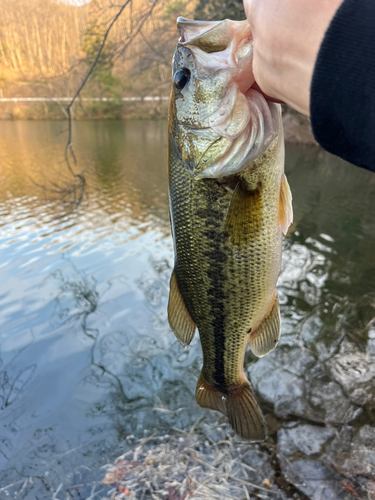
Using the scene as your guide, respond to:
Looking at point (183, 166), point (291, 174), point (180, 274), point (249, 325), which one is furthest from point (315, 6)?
point (291, 174)

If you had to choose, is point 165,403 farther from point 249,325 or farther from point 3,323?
point 3,323

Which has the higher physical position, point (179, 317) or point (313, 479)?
point (179, 317)

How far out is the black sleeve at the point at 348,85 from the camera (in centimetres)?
73

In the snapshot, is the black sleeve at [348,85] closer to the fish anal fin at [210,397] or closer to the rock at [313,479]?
the fish anal fin at [210,397]

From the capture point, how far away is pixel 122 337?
4.84 m

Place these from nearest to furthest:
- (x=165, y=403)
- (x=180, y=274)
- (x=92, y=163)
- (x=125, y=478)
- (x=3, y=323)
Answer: (x=180, y=274) → (x=125, y=478) → (x=165, y=403) → (x=3, y=323) → (x=92, y=163)

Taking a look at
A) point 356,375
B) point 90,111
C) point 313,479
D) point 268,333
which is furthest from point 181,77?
point 90,111

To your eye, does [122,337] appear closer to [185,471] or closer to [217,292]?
[185,471]

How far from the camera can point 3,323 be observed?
5.20 meters

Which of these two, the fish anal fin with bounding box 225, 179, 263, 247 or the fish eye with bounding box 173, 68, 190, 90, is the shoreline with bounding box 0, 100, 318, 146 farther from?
the fish anal fin with bounding box 225, 179, 263, 247

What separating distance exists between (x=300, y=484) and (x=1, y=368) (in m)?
3.77

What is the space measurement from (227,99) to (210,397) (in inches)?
61.8

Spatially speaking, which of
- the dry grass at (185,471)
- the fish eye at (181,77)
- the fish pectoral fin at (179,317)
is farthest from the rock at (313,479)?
the fish eye at (181,77)

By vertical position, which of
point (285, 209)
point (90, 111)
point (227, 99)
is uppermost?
point (227, 99)
